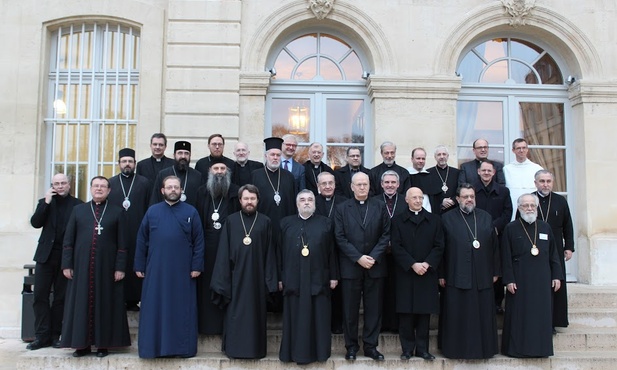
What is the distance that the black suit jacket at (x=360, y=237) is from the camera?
579 centimetres

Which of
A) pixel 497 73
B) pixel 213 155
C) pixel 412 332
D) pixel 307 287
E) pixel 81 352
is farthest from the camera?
pixel 497 73

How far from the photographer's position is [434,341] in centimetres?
627

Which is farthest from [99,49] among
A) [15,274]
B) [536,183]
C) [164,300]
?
[536,183]

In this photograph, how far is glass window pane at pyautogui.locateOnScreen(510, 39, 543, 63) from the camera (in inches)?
362

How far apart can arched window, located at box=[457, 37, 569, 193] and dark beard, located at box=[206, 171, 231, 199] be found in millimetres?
4245

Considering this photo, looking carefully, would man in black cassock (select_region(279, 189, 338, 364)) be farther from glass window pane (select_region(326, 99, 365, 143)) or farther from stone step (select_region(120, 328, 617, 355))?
glass window pane (select_region(326, 99, 365, 143))

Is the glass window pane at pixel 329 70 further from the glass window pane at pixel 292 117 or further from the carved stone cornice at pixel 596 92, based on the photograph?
the carved stone cornice at pixel 596 92

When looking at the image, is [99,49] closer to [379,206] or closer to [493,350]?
[379,206]

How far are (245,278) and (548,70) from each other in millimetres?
6145

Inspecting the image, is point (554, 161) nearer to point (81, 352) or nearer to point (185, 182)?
point (185, 182)

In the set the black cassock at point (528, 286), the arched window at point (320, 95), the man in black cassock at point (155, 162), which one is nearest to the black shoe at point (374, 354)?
the black cassock at point (528, 286)

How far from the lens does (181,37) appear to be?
848 centimetres

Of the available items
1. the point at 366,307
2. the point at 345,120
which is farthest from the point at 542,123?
the point at 366,307

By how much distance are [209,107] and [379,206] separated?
347 centimetres
